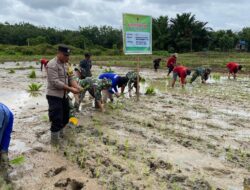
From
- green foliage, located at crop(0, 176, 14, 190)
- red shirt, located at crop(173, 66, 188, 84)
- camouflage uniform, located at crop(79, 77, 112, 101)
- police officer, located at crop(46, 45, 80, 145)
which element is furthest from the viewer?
red shirt, located at crop(173, 66, 188, 84)

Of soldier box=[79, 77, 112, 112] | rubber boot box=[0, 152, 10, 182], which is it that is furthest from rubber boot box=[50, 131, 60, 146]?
soldier box=[79, 77, 112, 112]

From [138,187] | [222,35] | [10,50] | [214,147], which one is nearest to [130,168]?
[138,187]

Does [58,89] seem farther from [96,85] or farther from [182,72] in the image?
[182,72]

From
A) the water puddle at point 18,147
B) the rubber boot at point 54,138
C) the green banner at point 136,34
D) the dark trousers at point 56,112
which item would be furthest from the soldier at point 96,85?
the water puddle at point 18,147

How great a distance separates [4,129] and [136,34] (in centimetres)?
583

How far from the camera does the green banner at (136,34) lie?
8734 mm

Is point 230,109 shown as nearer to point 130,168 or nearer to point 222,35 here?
point 130,168

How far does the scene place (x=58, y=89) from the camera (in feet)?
18.2

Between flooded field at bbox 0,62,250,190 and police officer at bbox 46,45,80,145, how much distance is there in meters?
0.34

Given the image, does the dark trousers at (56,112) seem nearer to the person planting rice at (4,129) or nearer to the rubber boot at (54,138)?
the rubber boot at (54,138)

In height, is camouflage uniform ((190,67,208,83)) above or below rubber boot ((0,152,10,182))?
above

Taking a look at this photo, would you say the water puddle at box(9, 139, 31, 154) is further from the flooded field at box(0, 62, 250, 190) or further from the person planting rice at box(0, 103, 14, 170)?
the person planting rice at box(0, 103, 14, 170)

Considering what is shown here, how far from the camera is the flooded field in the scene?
3.94 m

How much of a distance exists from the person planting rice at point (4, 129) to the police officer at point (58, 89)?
60.7 inches
